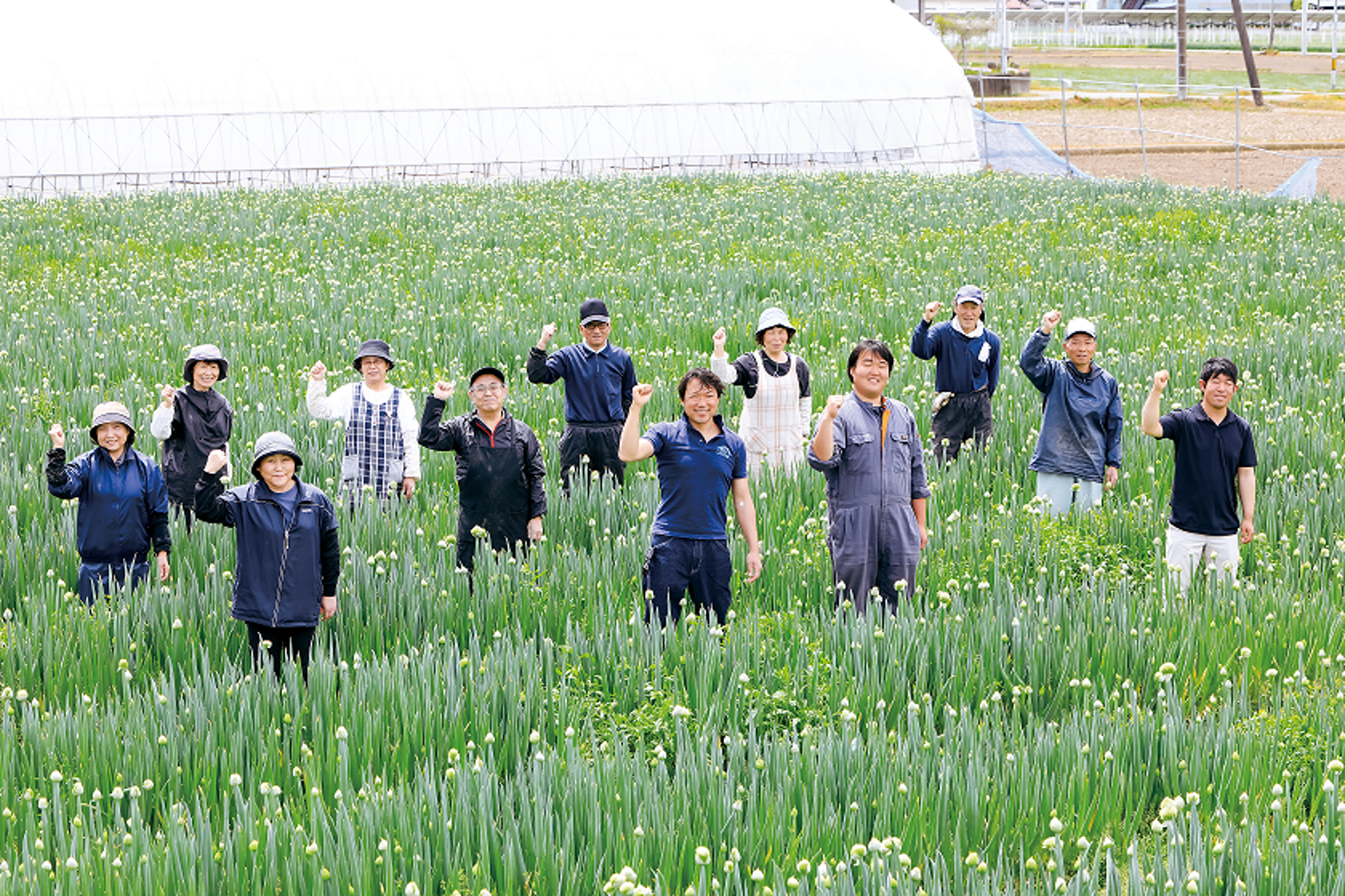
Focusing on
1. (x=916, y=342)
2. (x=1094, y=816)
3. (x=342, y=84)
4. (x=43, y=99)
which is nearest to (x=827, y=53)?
(x=342, y=84)

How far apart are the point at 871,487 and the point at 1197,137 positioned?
102 feet

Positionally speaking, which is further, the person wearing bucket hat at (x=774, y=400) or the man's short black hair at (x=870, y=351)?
the person wearing bucket hat at (x=774, y=400)

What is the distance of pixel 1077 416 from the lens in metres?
8.04

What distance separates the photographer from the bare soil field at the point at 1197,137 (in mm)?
34812

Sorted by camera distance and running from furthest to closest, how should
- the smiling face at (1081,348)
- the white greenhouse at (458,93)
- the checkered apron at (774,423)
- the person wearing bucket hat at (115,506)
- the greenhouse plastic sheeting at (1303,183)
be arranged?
the white greenhouse at (458,93), the greenhouse plastic sheeting at (1303,183), the checkered apron at (774,423), the smiling face at (1081,348), the person wearing bucket hat at (115,506)

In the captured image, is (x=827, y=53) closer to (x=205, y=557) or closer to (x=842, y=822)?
(x=205, y=557)

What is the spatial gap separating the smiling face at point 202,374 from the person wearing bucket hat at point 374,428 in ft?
1.86

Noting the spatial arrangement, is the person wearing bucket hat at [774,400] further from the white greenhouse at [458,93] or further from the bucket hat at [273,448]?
the white greenhouse at [458,93]

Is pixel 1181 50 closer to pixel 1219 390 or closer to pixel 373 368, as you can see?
pixel 1219 390

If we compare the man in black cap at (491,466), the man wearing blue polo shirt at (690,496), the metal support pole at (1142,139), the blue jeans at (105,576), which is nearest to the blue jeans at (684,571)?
the man wearing blue polo shirt at (690,496)

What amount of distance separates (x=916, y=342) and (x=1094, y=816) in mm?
5631

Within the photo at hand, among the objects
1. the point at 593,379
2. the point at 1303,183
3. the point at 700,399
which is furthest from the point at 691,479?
the point at 1303,183

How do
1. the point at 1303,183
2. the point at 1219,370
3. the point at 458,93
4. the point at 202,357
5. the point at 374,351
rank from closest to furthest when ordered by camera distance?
the point at 1219,370, the point at 202,357, the point at 374,351, the point at 1303,183, the point at 458,93

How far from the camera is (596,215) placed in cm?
2369
